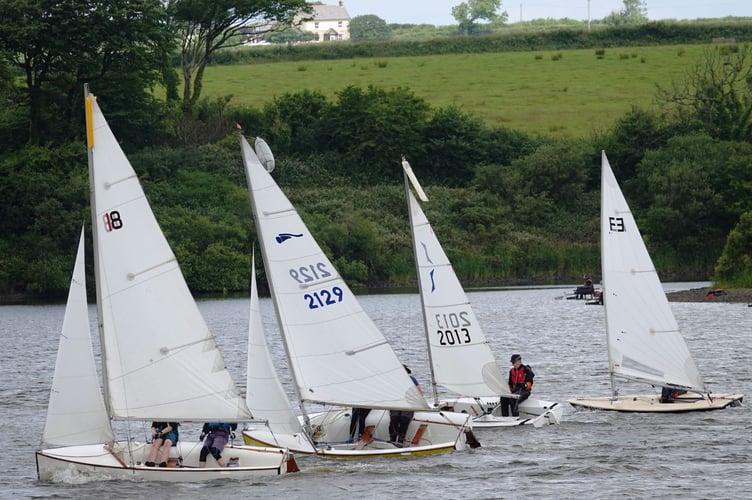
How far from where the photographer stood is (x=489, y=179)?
10281 cm

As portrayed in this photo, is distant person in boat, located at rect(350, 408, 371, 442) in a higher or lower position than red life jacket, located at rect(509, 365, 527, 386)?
higher

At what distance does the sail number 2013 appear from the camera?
33.3 m

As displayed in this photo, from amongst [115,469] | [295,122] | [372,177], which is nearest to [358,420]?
[115,469]

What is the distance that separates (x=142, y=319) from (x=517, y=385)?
11427 mm

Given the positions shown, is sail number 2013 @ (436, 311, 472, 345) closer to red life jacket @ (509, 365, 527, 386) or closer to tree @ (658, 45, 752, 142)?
red life jacket @ (509, 365, 527, 386)

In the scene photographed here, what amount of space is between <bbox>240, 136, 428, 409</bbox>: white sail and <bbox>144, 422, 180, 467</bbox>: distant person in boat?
2717mm

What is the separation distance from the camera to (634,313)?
1399 inches

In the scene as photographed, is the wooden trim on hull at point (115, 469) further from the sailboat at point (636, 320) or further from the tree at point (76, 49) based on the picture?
the tree at point (76, 49)

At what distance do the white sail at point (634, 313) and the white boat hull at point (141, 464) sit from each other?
12.1 meters

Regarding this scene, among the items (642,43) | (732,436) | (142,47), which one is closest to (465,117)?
(142,47)

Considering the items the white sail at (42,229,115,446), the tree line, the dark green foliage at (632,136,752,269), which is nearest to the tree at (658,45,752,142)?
the tree line

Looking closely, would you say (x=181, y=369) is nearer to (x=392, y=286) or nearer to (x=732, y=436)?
(x=732, y=436)

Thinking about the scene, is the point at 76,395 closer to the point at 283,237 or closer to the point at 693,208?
the point at 283,237

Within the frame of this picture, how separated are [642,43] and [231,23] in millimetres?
51690
